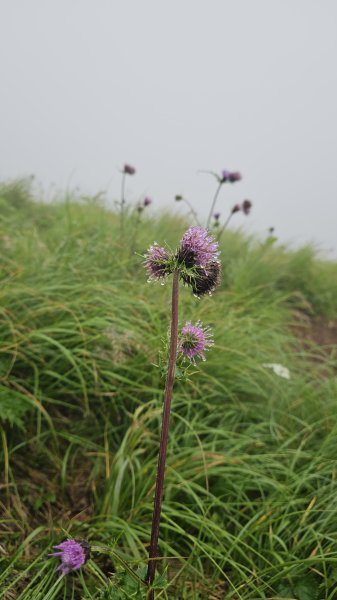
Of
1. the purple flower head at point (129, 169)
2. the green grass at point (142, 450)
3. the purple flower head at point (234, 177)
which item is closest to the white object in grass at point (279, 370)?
the green grass at point (142, 450)

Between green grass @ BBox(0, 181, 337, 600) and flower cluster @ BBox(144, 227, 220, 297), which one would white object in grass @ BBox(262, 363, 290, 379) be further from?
flower cluster @ BBox(144, 227, 220, 297)

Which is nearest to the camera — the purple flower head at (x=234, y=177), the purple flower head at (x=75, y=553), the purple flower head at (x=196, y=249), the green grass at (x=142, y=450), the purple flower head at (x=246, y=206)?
the purple flower head at (x=196, y=249)

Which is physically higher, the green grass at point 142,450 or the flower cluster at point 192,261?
the flower cluster at point 192,261

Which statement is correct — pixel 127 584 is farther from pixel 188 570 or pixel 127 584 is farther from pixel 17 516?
pixel 17 516

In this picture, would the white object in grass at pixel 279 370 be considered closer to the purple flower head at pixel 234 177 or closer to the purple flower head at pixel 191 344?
the purple flower head at pixel 234 177

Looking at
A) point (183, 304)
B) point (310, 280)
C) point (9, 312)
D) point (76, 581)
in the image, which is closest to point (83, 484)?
point (76, 581)

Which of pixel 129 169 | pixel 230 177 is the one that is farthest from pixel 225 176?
pixel 129 169

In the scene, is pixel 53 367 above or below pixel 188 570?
above
